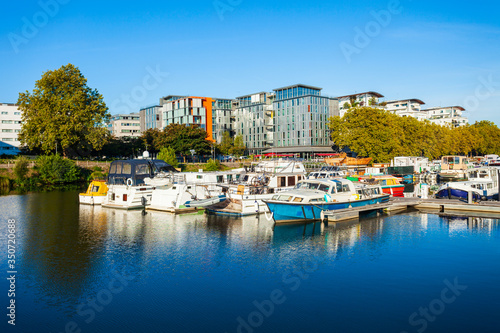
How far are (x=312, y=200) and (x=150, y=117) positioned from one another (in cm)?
13109

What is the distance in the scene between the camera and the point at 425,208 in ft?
135

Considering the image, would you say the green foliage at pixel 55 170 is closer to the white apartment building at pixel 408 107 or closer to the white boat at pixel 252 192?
the white boat at pixel 252 192

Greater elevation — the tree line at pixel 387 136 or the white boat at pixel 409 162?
the tree line at pixel 387 136

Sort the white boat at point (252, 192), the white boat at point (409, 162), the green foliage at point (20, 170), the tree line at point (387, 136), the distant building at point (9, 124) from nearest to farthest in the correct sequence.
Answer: the white boat at point (252, 192) → the green foliage at point (20, 170) → the white boat at point (409, 162) → the tree line at point (387, 136) → the distant building at point (9, 124)

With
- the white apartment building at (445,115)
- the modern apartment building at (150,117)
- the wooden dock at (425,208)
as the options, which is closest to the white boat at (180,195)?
the wooden dock at (425,208)

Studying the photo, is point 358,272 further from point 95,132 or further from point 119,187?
point 95,132

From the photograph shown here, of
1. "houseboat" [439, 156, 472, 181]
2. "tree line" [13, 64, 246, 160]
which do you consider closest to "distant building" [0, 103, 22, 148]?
"tree line" [13, 64, 246, 160]

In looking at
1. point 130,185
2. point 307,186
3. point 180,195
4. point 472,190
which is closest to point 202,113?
point 130,185

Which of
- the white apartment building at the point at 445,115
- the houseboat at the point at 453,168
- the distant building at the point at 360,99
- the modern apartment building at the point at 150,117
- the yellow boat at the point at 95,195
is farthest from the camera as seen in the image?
the white apartment building at the point at 445,115

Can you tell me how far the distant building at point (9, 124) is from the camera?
11688cm

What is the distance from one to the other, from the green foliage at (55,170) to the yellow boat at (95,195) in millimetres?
28654

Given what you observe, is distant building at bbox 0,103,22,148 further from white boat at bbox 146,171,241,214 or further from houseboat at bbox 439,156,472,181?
houseboat at bbox 439,156,472,181

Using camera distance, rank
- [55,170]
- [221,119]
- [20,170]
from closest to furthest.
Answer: [20,170] → [55,170] → [221,119]

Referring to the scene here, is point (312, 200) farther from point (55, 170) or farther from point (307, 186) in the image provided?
point (55, 170)
